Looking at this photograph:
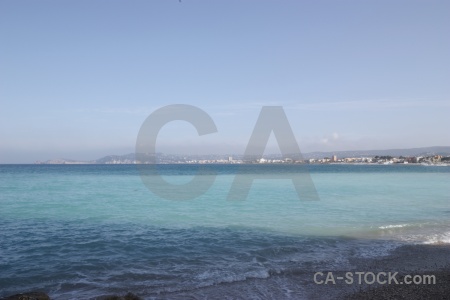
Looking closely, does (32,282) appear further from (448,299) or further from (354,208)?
(354,208)

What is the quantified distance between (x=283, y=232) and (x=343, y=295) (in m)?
7.44

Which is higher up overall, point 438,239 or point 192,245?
point 192,245

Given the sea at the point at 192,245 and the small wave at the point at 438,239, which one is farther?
the small wave at the point at 438,239

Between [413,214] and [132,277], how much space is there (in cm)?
1785

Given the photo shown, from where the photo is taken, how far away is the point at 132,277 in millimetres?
10156

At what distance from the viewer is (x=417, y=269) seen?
35.0ft

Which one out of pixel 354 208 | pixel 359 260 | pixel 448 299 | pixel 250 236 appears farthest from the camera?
pixel 354 208

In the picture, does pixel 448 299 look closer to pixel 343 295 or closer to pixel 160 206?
pixel 343 295

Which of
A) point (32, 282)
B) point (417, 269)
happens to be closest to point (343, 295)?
point (417, 269)

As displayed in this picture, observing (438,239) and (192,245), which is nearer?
(192,245)

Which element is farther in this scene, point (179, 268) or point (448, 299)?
point (179, 268)

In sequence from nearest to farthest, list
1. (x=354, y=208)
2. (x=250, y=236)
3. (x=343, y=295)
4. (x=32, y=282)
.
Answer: (x=343, y=295), (x=32, y=282), (x=250, y=236), (x=354, y=208)

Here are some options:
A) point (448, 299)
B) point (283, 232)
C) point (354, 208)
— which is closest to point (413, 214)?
A: point (354, 208)

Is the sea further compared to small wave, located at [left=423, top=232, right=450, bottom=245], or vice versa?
small wave, located at [left=423, top=232, right=450, bottom=245]
